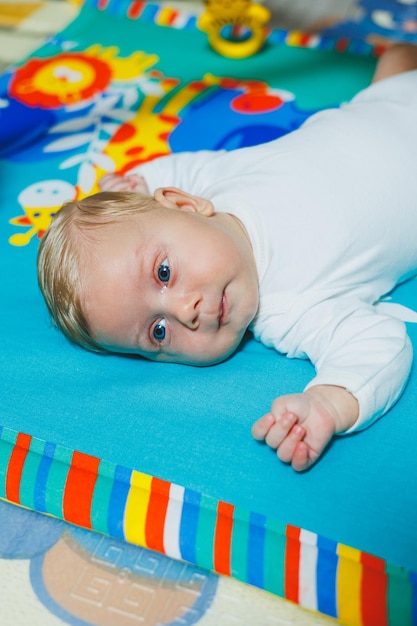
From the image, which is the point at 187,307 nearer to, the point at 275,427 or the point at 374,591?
the point at 275,427

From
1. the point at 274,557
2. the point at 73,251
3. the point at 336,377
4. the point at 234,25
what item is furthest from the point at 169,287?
the point at 234,25

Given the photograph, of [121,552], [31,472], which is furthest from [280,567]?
[31,472]

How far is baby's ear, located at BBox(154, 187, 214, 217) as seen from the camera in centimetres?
106

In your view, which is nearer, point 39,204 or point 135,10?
point 39,204

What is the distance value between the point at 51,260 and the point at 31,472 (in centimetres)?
28

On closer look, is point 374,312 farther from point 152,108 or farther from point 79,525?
point 152,108

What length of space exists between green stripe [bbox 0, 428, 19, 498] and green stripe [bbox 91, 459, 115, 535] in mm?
128

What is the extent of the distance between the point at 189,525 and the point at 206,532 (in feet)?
0.08

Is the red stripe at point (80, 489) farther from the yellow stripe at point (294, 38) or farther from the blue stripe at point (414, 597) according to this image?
the yellow stripe at point (294, 38)

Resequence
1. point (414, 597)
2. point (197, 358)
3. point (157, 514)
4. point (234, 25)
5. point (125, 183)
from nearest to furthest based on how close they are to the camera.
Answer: point (414, 597) → point (157, 514) → point (197, 358) → point (125, 183) → point (234, 25)

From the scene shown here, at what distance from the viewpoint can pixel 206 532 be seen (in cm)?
89

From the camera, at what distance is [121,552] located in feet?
3.01

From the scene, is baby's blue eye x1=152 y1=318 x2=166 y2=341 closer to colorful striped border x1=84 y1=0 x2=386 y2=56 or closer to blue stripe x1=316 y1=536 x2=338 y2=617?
blue stripe x1=316 y1=536 x2=338 y2=617

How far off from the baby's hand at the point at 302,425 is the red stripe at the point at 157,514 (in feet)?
0.45
